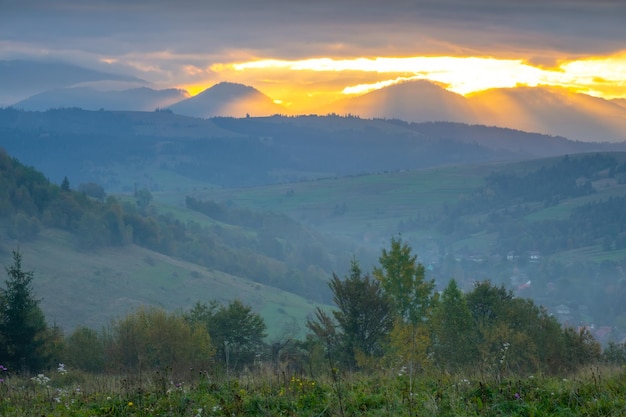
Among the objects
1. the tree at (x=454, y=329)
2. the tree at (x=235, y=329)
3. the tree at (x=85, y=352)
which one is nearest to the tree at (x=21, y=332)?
the tree at (x=85, y=352)

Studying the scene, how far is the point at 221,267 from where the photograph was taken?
190 meters

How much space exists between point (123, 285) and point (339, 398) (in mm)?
146609

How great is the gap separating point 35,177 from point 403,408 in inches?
7701

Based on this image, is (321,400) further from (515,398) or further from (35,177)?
(35,177)

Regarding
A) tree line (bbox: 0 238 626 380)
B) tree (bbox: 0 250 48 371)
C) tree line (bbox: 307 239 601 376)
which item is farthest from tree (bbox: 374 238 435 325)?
tree (bbox: 0 250 48 371)

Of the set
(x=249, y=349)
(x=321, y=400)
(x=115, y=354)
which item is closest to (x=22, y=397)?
(x=321, y=400)

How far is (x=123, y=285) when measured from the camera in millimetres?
151625

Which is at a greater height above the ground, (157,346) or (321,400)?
(321,400)

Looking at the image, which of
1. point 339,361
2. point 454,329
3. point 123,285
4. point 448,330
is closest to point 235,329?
point 448,330

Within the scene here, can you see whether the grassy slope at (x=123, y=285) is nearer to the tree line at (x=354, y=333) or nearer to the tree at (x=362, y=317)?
the tree line at (x=354, y=333)

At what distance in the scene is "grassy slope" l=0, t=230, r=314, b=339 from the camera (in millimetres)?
134250

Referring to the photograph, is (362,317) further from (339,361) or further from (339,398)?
(339,398)

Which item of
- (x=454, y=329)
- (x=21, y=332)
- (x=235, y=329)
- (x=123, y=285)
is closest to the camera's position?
(x=21, y=332)

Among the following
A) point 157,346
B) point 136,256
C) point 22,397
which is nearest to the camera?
point 22,397
